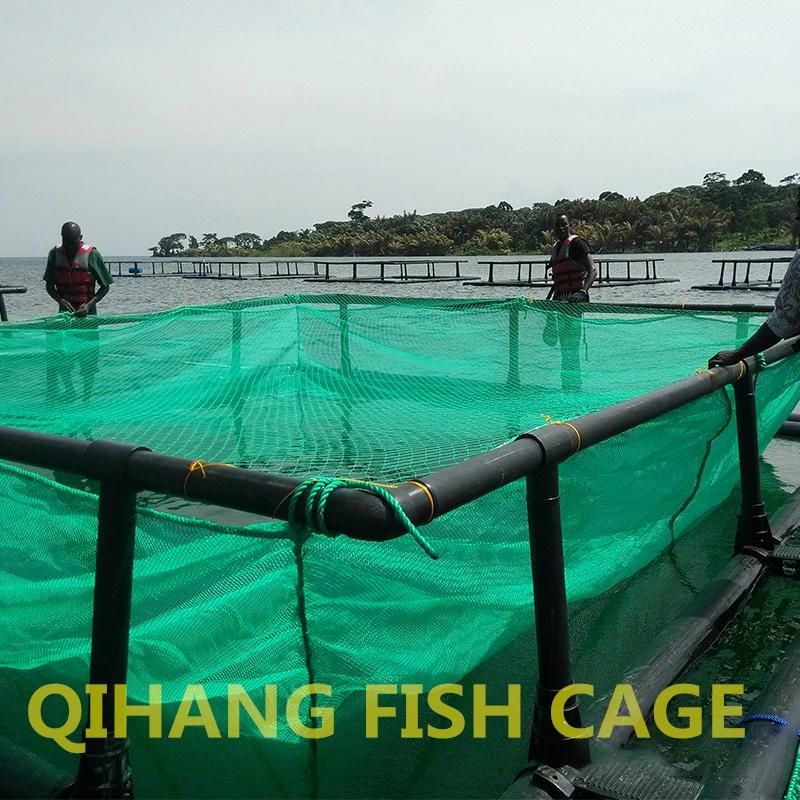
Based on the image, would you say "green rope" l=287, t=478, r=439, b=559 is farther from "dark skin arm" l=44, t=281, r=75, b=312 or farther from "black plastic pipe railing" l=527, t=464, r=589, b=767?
"dark skin arm" l=44, t=281, r=75, b=312

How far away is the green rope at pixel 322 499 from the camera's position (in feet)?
4.66

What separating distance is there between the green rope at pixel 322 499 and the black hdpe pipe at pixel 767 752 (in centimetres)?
116

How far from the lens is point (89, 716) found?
1.75 m

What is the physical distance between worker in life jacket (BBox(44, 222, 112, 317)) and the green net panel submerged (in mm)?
2170

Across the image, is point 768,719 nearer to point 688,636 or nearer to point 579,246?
point 688,636

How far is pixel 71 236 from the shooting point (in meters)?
7.48

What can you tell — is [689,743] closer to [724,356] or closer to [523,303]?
[724,356]

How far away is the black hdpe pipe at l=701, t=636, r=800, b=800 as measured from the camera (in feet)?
6.81

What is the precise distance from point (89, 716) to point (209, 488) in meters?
0.58

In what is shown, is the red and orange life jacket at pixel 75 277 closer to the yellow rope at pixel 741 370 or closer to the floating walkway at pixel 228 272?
the yellow rope at pixel 741 370

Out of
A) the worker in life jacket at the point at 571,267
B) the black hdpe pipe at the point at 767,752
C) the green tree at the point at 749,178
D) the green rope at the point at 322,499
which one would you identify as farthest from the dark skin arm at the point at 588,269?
the green tree at the point at 749,178

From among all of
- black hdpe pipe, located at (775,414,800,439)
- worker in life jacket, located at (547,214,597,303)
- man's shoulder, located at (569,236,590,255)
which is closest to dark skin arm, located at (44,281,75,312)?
worker in life jacket, located at (547,214,597,303)

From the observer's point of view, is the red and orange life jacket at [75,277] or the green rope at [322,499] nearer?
the green rope at [322,499]

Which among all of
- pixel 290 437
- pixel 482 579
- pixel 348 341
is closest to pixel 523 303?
pixel 348 341
